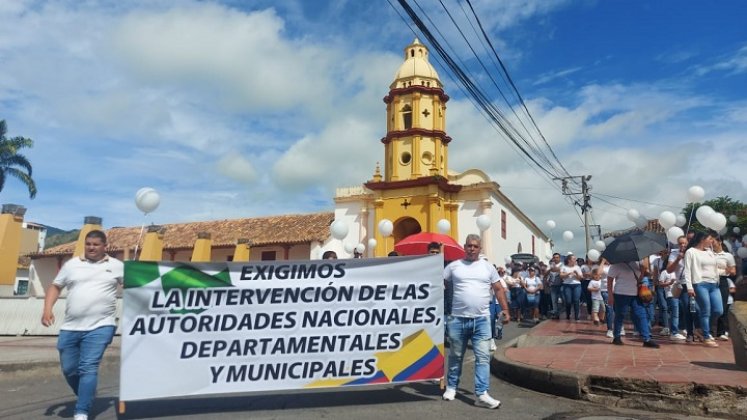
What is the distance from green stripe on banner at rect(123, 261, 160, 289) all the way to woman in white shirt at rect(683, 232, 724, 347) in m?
6.55

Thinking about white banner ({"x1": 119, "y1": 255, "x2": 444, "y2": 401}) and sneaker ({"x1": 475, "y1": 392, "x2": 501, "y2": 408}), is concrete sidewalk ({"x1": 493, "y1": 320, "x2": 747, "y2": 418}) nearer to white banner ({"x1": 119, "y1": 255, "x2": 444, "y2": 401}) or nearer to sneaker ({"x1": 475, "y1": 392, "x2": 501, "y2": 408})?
sneaker ({"x1": 475, "y1": 392, "x2": 501, "y2": 408})

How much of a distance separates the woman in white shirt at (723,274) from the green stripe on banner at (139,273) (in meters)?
7.02

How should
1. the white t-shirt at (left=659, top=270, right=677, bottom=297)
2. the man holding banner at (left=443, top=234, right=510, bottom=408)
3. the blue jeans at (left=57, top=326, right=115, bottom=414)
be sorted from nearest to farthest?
the blue jeans at (left=57, top=326, right=115, bottom=414), the man holding banner at (left=443, top=234, right=510, bottom=408), the white t-shirt at (left=659, top=270, right=677, bottom=297)

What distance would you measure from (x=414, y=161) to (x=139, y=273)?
22.7 metres

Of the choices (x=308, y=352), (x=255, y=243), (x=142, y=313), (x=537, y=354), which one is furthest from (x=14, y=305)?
(x=255, y=243)

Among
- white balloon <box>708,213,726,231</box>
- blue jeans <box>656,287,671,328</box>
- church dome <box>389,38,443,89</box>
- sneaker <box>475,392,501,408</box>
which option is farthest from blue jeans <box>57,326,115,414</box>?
church dome <box>389,38,443,89</box>

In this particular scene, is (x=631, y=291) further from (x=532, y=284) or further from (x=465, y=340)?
(x=532, y=284)

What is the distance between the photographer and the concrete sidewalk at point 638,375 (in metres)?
4.25

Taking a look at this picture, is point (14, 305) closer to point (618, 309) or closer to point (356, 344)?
point (356, 344)

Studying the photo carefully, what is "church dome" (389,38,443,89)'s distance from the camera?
27.6 metres

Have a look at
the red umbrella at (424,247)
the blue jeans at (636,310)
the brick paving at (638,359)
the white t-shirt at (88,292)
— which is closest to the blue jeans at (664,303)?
the brick paving at (638,359)

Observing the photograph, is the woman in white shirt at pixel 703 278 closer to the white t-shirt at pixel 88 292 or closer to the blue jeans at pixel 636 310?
the blue jeans at pixel 636 310

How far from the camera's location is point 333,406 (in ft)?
14.7

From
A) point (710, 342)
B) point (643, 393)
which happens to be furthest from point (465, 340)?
point (710, 342)
